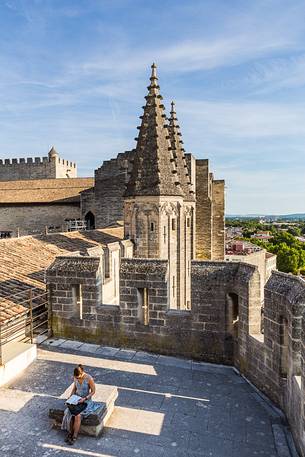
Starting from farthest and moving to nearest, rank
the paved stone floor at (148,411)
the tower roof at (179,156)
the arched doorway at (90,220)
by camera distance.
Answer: the arched doorway at (90,220) < the tower roof at (179,156) < the paved stone floor at (148,411)

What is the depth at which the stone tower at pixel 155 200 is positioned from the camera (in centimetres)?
1522

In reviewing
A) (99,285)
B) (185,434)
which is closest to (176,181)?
(99,285)

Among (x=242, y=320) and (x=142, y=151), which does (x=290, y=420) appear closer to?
(x=242, y=320)

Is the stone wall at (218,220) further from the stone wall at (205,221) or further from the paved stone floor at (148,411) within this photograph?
the paved stone floor at (148,411)

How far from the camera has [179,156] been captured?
21.1 m

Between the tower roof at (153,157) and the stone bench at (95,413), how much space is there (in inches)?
398

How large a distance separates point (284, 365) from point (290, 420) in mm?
873

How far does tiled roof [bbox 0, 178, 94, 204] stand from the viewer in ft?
92.7

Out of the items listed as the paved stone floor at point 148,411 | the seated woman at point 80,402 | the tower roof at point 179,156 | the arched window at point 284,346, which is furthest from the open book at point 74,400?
the tower roof at point 179,156

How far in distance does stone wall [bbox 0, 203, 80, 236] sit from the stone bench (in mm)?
22730

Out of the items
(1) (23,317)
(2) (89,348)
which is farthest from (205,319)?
(1) (23,317)

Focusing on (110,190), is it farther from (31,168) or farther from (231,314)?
(31,168)

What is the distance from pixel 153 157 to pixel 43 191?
53.4 ft

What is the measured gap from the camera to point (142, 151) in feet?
52.7
